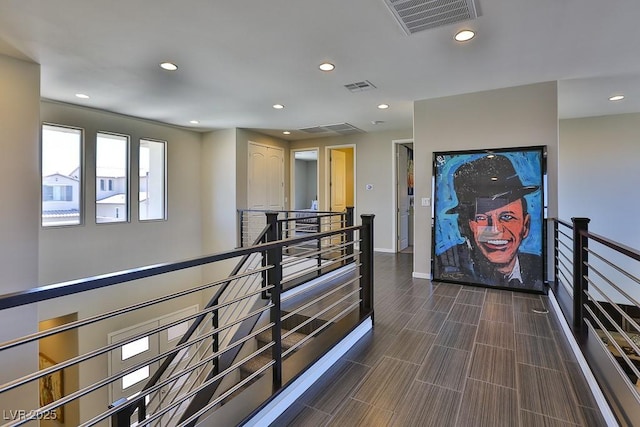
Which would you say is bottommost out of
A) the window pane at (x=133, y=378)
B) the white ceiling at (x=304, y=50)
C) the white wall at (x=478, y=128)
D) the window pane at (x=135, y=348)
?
the window pane at (x=133, y=378)

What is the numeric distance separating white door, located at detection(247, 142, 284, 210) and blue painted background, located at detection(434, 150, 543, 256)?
13.1ft

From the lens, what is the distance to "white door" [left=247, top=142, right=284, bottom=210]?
703 centimetres

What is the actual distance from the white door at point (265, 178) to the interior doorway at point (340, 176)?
121 centimetres

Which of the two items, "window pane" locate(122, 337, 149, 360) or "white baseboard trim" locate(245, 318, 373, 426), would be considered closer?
"white baseboard trim" locate(245, 318, 373, 426)

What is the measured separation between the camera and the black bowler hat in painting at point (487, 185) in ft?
13.4

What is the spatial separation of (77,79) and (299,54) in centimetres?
279

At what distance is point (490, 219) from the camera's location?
4.19 meters

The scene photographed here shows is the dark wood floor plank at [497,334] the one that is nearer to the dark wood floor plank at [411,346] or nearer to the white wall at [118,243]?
the dark wood floor plank at [411,346]

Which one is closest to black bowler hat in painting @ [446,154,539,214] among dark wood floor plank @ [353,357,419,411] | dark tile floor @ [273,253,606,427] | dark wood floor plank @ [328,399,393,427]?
dark tile floor @ [273,253,606,427]

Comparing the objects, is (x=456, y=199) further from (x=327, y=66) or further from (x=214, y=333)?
(x=214, y=333)

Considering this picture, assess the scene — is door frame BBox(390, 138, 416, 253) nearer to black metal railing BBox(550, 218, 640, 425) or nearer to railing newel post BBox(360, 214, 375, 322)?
black metal railing BBox(550, 218, 640, 425)

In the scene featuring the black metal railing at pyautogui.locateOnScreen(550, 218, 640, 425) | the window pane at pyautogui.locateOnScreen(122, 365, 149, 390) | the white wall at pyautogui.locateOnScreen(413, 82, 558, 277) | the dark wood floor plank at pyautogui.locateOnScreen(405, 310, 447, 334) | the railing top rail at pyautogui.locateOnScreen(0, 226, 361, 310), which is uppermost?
the white wall at pyautogui.locateOnScreen(413, 82, 558, 277)

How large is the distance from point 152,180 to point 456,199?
5428mm

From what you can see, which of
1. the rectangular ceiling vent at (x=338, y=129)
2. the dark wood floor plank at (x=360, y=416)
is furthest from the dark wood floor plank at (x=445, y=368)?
the rectangular ceiling vent at (x=338, y=129)
